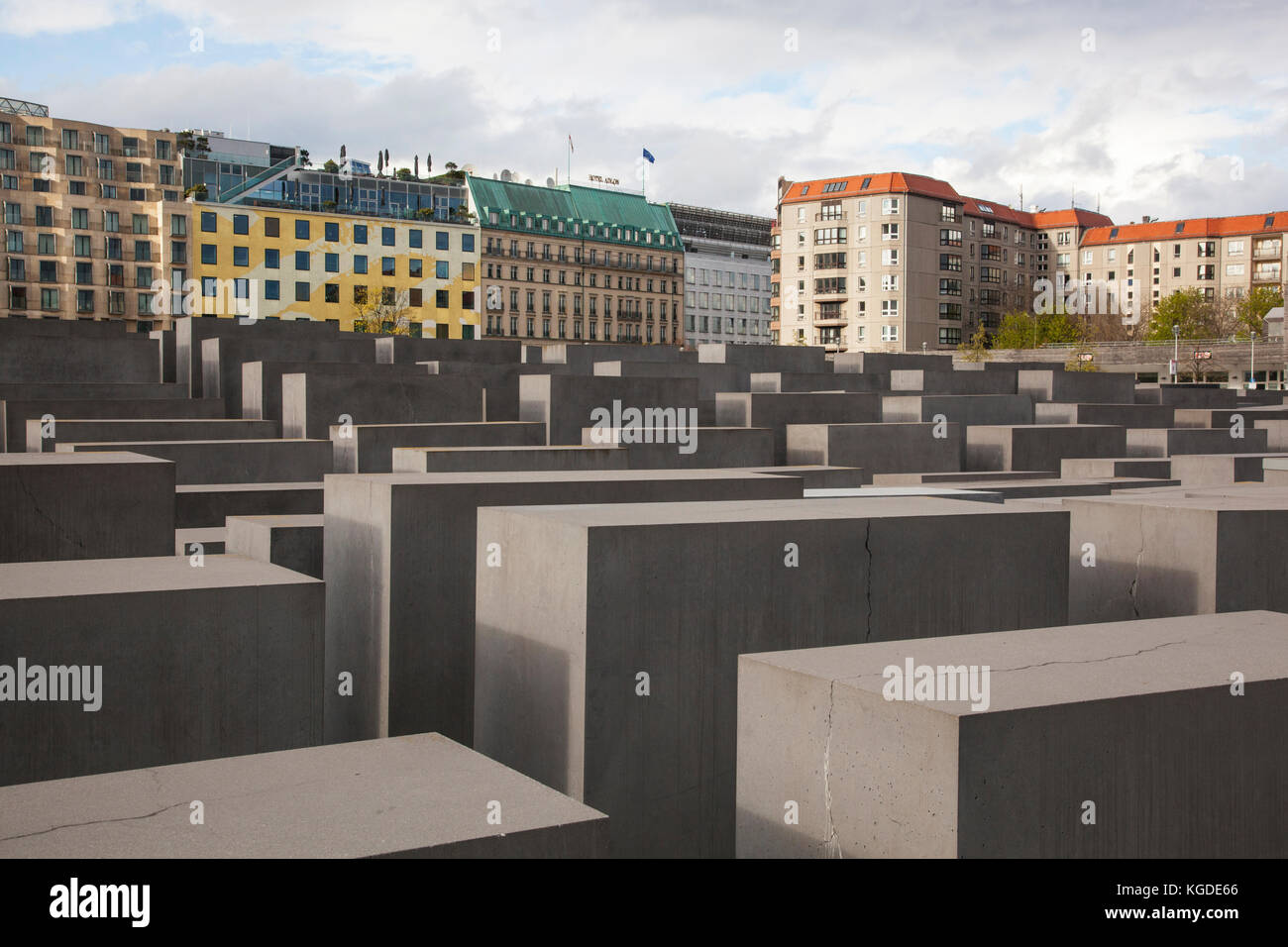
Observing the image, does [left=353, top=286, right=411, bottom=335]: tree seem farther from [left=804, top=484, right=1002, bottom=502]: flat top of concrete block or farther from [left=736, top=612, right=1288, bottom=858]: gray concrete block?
[left=736, top=612, right=1288, bottom=858]: gray concrete block

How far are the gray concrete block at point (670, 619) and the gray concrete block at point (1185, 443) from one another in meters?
12.5

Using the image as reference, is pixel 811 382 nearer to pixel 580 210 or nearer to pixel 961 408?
pixel 961 408

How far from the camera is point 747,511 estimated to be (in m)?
7.79

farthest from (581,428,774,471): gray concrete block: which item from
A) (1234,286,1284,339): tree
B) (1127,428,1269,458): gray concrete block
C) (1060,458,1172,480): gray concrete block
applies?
(1234,286,1284,339): tree

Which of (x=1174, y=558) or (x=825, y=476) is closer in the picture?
(x=1174, y=558)

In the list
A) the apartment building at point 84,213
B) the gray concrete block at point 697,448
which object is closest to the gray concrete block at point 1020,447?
the gray concrete block at point 697,448

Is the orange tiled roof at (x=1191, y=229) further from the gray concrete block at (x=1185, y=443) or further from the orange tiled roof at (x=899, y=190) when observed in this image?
the gray concrete block at (x=1185, y=443)

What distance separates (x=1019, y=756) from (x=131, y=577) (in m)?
4.93

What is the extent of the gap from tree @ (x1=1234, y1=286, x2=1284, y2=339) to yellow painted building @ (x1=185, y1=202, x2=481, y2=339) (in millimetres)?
45252

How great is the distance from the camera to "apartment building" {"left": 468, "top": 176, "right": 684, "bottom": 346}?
250 ft

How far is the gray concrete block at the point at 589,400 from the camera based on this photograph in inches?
603

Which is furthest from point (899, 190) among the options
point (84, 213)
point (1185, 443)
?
point (1185, 443)

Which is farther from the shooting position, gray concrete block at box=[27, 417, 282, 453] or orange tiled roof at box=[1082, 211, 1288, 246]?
orange tiled roof at box=[1082, 211, 1288, 246]
